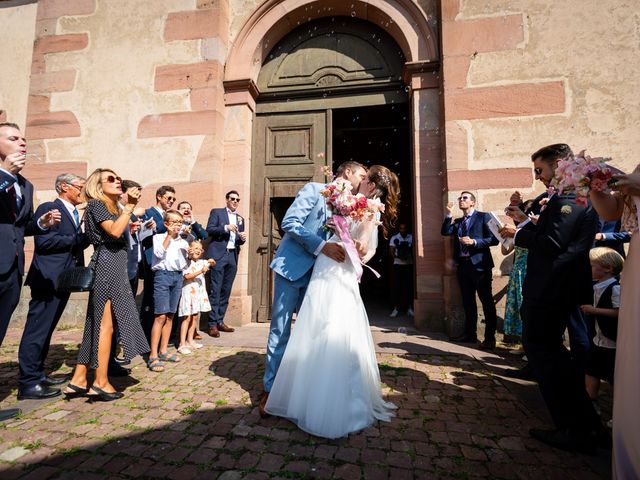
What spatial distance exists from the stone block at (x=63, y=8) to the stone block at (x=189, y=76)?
2.22 m

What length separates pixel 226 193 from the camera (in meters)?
6.36

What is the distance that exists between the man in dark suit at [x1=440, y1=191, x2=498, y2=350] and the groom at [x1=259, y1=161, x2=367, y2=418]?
2760mm

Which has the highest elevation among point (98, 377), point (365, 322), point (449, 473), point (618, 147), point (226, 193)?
point (618, 147)

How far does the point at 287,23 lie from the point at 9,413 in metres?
Result: 7.29

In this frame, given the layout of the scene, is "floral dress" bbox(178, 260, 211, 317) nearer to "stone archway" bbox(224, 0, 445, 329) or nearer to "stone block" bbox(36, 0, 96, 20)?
"stone archway" bbox(224, 0, 445, 329)

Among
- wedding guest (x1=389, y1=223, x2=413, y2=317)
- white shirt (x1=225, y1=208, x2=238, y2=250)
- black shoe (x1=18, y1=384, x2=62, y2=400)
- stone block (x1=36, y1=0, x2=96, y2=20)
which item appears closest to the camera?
black shoe (x1=18, y1=384, x2=62, y2=400)

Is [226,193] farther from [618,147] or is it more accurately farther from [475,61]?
[618,147]

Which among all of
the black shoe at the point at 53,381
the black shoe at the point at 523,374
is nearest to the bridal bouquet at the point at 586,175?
the black shoe at the point at 523,374

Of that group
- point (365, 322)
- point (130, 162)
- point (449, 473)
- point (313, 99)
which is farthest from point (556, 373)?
point (130, 162)

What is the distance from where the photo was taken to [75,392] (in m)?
2.99

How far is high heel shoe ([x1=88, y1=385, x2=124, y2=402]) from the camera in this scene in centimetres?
293

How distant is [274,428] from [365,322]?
1.05 m

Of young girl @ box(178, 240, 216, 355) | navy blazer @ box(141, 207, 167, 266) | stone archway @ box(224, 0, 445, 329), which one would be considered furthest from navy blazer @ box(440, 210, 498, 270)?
navy blazer @ box(141, 207, 167, 266)

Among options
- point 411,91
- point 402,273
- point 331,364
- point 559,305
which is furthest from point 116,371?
point 411,91
